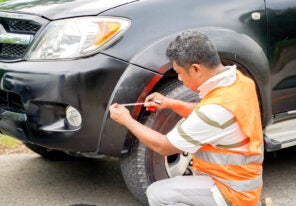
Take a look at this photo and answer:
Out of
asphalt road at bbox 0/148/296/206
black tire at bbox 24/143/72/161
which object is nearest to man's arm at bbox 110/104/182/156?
asphalt road at bbox 0/148/296/206

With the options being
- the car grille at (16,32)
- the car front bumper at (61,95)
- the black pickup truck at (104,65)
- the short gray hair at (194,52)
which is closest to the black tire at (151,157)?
the black pickup truck at (104,65)

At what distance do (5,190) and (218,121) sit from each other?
187 cm

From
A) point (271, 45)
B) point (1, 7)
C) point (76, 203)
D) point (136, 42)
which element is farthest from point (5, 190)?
point (271, 45)

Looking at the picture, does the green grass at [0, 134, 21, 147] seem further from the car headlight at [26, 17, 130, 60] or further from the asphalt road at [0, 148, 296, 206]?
the car headlight at [26, 17, 130, 60]

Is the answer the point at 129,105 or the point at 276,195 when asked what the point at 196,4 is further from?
the point at 276,195

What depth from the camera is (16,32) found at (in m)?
3.18

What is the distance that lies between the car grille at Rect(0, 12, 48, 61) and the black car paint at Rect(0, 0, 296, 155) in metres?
0.06

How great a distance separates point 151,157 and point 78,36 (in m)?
0.80

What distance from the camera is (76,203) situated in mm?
3430

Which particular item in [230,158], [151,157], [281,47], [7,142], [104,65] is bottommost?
[7,142]

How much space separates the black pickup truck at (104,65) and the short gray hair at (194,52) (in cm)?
47

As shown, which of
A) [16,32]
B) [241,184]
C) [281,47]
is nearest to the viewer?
[241,184]

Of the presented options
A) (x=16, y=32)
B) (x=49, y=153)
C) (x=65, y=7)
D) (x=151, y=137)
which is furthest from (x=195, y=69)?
(x=49, y=153)

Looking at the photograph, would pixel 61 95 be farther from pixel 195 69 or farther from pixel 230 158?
pixel 230 158
